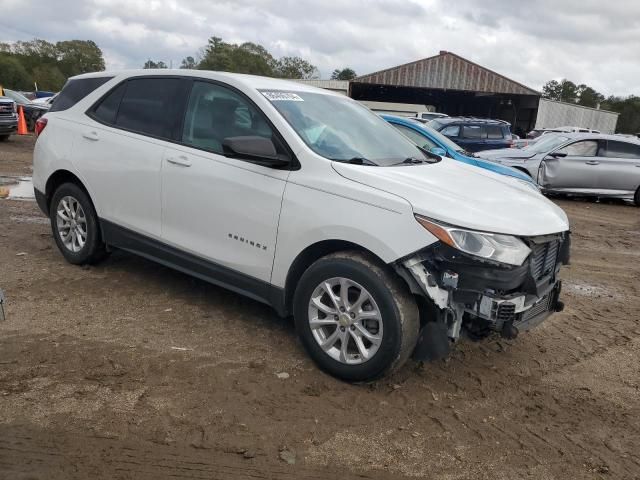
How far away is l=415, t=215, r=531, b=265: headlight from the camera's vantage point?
319 centimetres

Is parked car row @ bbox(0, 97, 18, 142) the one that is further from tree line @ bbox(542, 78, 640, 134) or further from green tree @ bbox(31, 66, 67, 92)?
green tree @ bbox(31, 66, 67, 92)

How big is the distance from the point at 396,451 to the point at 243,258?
1705 millimetres

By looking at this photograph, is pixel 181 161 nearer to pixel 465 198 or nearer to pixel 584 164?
pixel 465 198

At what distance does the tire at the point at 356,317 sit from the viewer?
331cm

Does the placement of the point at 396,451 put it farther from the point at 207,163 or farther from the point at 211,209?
the point at 207,163

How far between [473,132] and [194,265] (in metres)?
12.3

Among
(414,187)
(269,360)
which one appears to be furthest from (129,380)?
(414,187)

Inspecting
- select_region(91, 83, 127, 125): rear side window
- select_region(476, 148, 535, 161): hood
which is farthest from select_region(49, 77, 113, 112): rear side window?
select_region(476, 148, 535, 161): hood

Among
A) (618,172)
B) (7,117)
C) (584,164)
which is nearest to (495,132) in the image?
(584,164)

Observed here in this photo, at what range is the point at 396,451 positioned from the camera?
9.77 ft

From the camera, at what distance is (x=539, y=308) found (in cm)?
368

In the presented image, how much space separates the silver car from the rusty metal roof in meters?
25.7

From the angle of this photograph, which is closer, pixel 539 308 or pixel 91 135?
pixel 539 308

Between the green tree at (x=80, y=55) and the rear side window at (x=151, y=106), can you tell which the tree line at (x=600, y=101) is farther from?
the green tree at (x=80, y=55)
